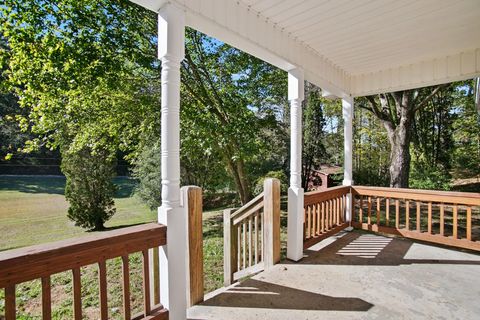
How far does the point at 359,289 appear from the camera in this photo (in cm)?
251

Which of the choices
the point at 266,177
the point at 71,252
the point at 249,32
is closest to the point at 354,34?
the point at 249,32

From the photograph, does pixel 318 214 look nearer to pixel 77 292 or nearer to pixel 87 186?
pixel 77 292

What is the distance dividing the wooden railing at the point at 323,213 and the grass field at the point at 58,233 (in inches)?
62.7

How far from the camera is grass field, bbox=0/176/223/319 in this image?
354 cm

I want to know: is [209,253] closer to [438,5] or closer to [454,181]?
[438,5]

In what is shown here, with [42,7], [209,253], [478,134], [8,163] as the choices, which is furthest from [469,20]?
[8,163]

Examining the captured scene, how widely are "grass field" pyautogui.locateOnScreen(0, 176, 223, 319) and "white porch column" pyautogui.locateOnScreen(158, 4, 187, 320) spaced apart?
1806 mm

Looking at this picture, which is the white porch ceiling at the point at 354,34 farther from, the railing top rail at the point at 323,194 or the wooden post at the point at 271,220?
the railing top rail at the point at 323,194

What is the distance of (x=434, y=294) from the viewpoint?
7.93ft

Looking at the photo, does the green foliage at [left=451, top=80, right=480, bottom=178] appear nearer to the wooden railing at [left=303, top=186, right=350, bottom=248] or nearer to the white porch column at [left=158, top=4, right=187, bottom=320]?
the wooden railing at [left=303, top=186, right=350, bottom=248]

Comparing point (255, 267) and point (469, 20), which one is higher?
point (469, 20)

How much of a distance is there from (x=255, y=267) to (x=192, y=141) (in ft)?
10.2

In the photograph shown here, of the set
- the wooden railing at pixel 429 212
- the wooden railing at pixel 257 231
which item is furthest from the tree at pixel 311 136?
the wooden railing at pixel 257 231

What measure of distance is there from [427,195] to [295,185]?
2.11m
